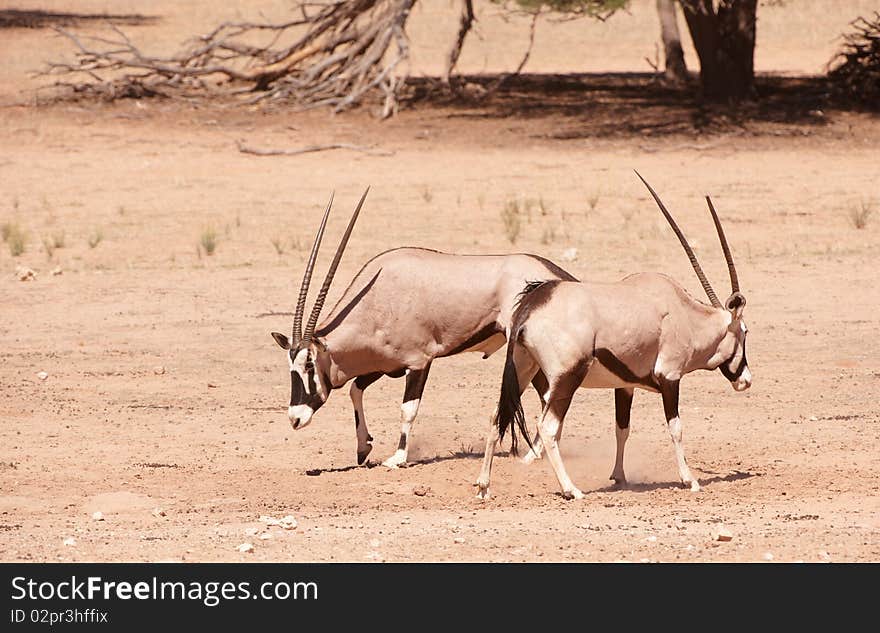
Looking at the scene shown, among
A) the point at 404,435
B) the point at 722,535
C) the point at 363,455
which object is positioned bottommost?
the point at 363,455

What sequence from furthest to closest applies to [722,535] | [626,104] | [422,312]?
[626,104]
[422,312]
[722,535]

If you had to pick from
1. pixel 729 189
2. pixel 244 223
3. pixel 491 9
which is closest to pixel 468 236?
pixel 244 223

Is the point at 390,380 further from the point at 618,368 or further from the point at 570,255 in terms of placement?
the point at 570,255

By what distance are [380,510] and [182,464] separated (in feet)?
5.27

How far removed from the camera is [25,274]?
46.0 feet

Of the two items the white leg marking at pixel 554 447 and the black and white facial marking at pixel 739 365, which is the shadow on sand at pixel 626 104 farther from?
the white leg marking at pixel 554 447

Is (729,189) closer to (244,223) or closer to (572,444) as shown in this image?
(244,223)

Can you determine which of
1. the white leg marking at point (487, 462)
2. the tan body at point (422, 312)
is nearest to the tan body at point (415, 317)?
the tan body at point (422, 312)

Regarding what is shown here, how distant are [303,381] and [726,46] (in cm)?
1709

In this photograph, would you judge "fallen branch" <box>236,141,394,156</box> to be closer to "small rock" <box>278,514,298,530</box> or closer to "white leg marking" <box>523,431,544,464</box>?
"white leg marking" <box>523,431,544,464</box>

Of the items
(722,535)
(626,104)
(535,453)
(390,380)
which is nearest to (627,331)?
(535,453)

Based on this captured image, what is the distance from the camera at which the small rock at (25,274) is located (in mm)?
14016

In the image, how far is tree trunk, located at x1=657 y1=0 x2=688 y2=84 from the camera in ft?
85.3

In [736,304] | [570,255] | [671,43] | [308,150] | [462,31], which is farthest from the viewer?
[671,43]
